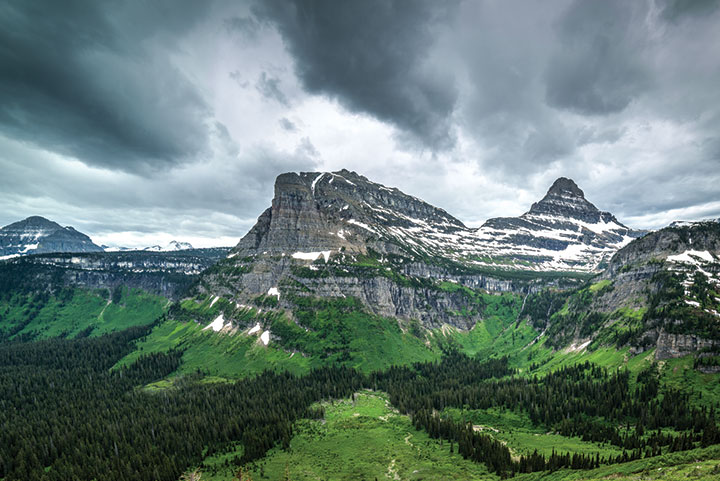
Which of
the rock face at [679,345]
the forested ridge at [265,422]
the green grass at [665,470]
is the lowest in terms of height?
the forested ridge at [265,422]

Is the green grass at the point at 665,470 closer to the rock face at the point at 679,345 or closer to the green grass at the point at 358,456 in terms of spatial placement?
the green grass at the point at 358,456

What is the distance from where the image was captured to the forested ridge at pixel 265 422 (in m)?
119

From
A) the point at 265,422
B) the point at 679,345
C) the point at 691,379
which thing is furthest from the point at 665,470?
the point at 265,422

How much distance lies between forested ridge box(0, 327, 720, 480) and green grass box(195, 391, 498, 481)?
5.68 metres

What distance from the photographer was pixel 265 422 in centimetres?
15462

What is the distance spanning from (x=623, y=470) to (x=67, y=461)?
177 m

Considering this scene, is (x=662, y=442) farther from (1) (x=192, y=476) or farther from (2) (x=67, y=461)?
(2) (x=67, y=461)

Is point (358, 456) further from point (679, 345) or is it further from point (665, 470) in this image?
point (679, 345)

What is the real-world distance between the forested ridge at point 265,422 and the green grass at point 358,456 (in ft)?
18.6

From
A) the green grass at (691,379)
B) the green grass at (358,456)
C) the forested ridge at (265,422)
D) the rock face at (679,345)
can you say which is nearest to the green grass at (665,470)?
the forested ridge at (265,422)

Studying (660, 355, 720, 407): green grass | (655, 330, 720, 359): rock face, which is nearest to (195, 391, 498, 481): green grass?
(660, 355, 720, 407): green grass

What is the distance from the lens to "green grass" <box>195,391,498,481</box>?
384 ft

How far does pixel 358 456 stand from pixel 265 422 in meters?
47.2

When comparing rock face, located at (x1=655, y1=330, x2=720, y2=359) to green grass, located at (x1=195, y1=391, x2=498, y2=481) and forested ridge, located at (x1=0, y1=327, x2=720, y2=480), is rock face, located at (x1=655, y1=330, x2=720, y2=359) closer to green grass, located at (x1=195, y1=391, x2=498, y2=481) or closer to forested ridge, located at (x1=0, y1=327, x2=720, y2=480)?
forested ridge, located at (x1=0, y1=327, x2=720, y2=480)
